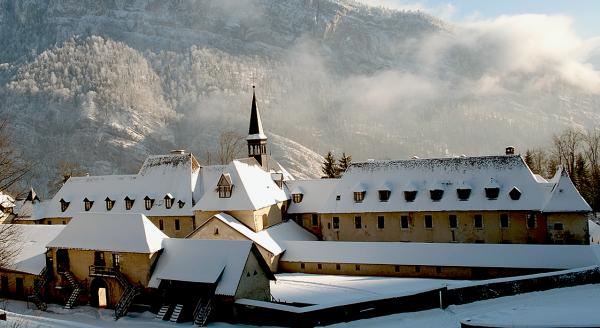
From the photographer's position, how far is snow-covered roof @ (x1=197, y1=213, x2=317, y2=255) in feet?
132

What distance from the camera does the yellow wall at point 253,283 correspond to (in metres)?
29.6

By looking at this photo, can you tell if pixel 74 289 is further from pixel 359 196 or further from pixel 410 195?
pixel 410 195

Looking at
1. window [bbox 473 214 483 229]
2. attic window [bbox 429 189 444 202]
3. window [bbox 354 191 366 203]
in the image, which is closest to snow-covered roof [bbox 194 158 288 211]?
window [bbox 354 191 366 203]

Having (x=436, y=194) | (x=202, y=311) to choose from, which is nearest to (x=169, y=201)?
(x=202, y=311)

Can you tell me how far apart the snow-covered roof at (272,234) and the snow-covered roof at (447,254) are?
1269 mm

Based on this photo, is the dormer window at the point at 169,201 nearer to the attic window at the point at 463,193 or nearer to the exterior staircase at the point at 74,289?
the exterior staircase at the point at 74,289

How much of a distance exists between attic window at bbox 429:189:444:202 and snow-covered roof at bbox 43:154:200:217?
22.2m

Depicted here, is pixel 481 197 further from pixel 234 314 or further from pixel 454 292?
pixel 234 314

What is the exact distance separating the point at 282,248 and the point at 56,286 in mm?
17348

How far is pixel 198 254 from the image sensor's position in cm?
3184

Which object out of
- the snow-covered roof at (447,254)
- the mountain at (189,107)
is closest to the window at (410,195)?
the snow-covered roof at (447,254)

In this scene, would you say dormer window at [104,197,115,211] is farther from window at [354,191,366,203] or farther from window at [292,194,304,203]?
window at [354,191,366,203]

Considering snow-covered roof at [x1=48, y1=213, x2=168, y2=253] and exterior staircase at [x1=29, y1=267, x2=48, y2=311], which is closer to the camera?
snow-covered roof at [x1=48, y1=213, x2=168, y2=253]

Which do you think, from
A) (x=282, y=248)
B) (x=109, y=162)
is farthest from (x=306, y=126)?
(x=282, y=248)
